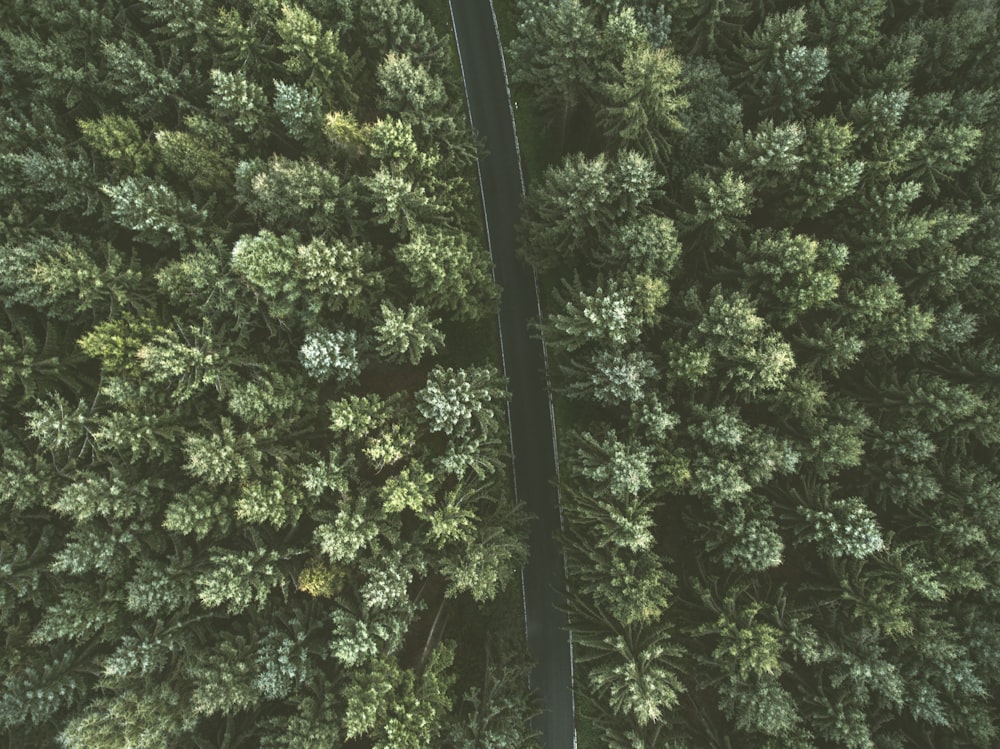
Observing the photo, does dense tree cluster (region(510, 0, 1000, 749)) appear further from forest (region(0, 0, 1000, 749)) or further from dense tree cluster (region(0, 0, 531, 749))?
dense tree cluster (region(0, 0, 531, 749))

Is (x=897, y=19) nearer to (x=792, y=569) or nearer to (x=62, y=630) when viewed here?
(x=792, y=569)

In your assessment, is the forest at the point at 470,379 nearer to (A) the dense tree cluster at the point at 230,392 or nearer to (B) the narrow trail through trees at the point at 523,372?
(A) the dense tree cluster at the point at 230,392

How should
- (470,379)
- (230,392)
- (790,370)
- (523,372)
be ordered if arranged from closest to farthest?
(230,392), (790,370), (470,379), (523,372)

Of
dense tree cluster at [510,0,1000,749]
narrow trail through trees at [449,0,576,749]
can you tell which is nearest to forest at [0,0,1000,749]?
dense tree cluster at [510,0,1000,749]

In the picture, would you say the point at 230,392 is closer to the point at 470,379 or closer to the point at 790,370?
the point at 470,379

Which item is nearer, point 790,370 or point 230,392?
point 230,392

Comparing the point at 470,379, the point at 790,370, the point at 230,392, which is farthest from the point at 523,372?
the point at 230,392

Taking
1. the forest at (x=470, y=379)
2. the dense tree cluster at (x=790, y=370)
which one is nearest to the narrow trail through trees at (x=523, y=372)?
the forest at (x=470, y=379)
